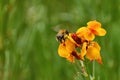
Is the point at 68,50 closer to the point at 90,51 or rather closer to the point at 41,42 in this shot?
the point at 90,51

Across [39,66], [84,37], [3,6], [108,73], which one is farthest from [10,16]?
[84,37]

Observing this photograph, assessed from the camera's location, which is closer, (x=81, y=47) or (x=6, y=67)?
(x=81, y=47)

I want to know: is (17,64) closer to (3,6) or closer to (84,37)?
(3,6)

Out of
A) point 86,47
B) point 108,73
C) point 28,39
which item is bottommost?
point 86,47

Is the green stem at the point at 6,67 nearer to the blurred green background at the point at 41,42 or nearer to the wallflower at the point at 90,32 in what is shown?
the blurred green background at the point at 41,42

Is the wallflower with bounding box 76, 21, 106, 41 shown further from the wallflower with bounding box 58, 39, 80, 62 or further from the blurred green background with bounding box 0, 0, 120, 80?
the blurred green background with bounding box 0, 0, 120, 80

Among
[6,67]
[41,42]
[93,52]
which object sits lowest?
[93,52]

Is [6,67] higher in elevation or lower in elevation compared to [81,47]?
higher

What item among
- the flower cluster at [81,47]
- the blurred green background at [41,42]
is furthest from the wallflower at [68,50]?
the blurred green background at [41,42]

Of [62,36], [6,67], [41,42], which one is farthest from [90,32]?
[41,42]
